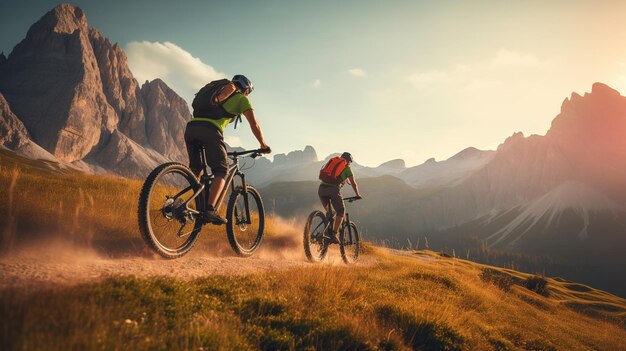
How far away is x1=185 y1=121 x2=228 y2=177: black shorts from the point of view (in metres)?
6.11

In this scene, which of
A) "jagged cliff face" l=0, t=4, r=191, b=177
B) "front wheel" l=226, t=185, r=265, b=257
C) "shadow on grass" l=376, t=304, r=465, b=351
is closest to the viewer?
"shadow on grass" l=376, t=304, r=465, b=351

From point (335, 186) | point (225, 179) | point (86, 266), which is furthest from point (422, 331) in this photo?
point (335, 186)

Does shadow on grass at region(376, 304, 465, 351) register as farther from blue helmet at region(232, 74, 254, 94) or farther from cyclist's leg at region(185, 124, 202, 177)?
blue helmet at region(232, 74, 254, 94)

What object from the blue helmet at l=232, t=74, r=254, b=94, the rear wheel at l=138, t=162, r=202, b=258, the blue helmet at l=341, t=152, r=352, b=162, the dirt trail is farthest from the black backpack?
the blue helmet at l=341, t=152, r=352, b=162

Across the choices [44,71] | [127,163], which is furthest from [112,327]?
[44,71]

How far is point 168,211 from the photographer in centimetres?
555

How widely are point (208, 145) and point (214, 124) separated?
17.0 inches

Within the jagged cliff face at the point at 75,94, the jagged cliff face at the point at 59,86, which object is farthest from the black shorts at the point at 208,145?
the jagged cliff face at the point at 59,86

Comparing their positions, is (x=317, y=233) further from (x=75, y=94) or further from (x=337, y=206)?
(x=75, y=94)

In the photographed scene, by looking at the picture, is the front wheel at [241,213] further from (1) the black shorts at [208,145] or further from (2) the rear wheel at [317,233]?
(2) the rear wheel at [317,233]

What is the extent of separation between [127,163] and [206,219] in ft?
530

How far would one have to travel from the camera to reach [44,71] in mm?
137625

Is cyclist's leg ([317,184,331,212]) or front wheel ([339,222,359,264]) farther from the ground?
cyclist's leg ([317,184,331,212])

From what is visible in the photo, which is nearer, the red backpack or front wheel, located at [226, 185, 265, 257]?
front wheel, located at [226, 185, 265, 257]
